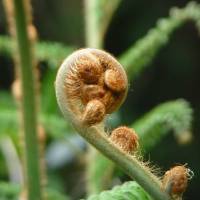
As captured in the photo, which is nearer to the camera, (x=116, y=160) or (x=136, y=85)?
(x=116, y=160)

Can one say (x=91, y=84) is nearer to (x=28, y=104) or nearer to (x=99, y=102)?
(x=99, y=102)

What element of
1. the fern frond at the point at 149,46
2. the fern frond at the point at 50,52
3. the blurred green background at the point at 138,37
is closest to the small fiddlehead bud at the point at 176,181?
the fern frond at the point at 149,46

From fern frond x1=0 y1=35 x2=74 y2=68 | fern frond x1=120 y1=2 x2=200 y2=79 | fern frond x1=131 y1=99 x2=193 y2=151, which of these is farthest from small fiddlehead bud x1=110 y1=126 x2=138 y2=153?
fern frond x1=0 y1=35 x2=74 y2=68

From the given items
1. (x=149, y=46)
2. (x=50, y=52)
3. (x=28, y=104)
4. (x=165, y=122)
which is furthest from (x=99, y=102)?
(x=50, y=52)

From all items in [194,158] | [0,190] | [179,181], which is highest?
[194,158]

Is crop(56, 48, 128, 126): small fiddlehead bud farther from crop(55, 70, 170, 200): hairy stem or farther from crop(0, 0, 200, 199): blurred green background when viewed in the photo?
crop(0, 0, 200, 199): blurred green background

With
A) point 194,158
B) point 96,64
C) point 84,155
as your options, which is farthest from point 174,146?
point 96,64

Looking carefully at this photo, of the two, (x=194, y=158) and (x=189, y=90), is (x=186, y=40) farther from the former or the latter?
(x=194, y=158)
